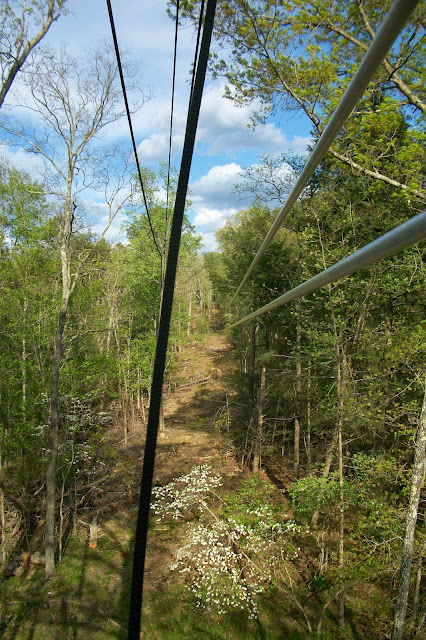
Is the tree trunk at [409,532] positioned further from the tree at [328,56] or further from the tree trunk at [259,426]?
the tree trunk at [259,426]

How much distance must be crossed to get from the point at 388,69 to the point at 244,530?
347 inches

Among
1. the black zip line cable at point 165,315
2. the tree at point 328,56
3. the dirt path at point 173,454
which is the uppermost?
the tree at point 328,56

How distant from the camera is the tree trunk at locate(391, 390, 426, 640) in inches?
220

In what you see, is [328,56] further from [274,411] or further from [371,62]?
[274,411]

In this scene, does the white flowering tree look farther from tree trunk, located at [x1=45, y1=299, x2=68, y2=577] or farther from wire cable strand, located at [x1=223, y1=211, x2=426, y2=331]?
wire cable strand, located at [x1=223, y1=211, x2=426, y2=331]

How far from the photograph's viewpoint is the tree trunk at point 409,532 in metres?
5.58

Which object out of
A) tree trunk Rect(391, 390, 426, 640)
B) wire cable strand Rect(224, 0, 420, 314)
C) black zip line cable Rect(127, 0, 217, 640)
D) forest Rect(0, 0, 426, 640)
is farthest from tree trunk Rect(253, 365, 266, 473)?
wire cable strand Rect(224, 0, 420, 314)

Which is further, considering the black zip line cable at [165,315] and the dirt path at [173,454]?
the dirt path at [173,454]

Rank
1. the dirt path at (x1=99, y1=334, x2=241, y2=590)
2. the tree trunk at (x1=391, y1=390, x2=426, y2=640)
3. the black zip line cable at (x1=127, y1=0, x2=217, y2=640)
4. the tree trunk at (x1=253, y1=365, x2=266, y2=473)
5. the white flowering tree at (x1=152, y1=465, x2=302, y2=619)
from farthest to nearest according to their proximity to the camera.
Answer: the tree trunk at (x1=253, y1=365, x2=266, y2=473) < the dirt path at (x1=99, y1=334, x2=241, y2=590) < the white flowering tree at (x1=152, y1=465, x2=302, y2=619) < the tree trunk at (x1=391, y1=390, x2=426, y2=640) < the black zip line cable at (x1=127, y1=0, x2=217, y2=640)

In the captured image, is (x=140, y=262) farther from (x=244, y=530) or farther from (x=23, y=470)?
(x=244, y=530)

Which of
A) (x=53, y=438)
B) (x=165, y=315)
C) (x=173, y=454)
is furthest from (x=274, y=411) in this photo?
(x=165, y=315)

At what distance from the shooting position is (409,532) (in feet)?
18.6

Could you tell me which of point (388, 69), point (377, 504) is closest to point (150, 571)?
point (377, 504)

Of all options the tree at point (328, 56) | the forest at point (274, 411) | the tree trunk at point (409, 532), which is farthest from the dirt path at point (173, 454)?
the tree at point (328, 56)
